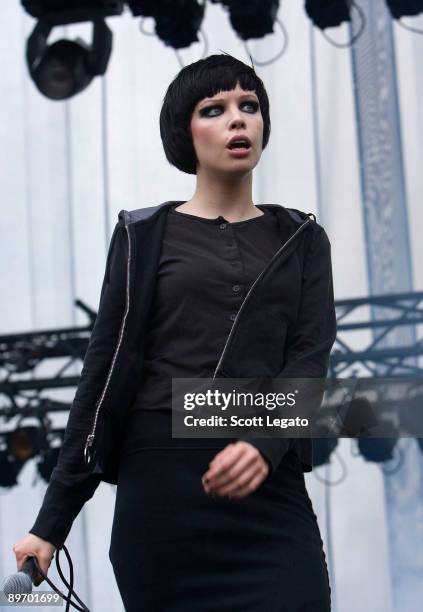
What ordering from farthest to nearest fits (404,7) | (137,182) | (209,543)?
(137,182) < (404,7) < (209,543)

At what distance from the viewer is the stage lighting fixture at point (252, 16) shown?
11.0ft

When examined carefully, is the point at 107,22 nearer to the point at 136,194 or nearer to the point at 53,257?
the point at 136,194

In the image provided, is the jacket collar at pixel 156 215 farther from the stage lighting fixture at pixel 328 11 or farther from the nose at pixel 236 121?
the stage lighting fixture at pixel 328 11

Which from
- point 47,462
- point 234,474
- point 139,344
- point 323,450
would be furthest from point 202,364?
point 47,462

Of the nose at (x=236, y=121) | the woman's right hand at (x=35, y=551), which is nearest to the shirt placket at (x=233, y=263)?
the nose at (x=236, y=121)

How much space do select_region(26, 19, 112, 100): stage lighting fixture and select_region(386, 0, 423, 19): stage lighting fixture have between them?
0.96 m

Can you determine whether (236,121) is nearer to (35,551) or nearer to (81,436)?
(81,436)

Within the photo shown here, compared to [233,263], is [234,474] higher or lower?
lower

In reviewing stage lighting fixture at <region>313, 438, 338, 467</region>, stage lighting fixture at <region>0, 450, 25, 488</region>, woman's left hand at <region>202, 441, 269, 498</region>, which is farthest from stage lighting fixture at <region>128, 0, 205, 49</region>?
woman's left hand at <region>202, 441, 269, 498</region>

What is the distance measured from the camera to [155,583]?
1.13 m

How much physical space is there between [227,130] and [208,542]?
1.63 ft

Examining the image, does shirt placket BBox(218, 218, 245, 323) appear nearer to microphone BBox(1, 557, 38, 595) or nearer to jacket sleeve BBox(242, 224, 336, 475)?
jacket sleeve BBox(242, 224, 336, 475)

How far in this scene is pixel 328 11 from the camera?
3.42 meters

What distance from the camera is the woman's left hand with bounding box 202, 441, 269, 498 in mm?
1003
